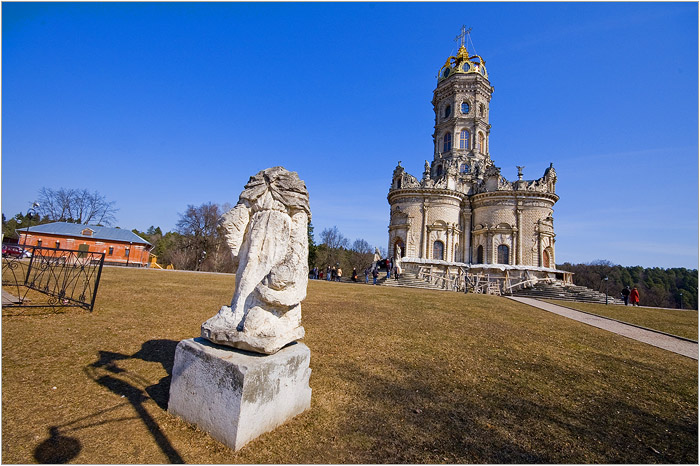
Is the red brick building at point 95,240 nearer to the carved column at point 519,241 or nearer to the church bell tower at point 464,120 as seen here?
the church bell tower at point 464,120

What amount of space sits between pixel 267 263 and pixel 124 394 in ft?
8.14

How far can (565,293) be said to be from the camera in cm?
2361

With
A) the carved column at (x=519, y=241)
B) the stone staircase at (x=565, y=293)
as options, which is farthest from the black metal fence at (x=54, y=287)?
the carved column at (x=519, y=241)

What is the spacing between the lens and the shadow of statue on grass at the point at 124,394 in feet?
9.77

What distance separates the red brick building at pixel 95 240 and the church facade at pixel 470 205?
31.6 metres

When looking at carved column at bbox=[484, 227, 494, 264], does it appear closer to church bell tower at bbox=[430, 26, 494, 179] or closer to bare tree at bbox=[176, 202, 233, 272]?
church bell tower at bbox=[430, 26, 494, 179]

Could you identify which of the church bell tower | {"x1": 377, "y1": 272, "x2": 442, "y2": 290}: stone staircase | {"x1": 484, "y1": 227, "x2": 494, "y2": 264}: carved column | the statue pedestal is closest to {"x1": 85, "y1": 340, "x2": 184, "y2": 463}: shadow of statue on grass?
the statue pedestal

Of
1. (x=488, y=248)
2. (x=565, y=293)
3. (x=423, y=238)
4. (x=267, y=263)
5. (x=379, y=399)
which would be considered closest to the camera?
Answer: (x=267, y=263)

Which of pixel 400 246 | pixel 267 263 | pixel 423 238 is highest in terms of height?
pixel 423 238

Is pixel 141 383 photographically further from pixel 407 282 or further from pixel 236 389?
pixel 407 282

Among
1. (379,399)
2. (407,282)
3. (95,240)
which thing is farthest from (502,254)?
(95,240)

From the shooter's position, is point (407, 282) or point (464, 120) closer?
point (407, 282)

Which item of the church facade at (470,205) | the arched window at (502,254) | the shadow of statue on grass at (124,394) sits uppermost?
the church facade at (470,205)

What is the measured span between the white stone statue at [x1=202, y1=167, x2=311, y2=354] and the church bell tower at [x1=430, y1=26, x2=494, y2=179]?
34.6 m
